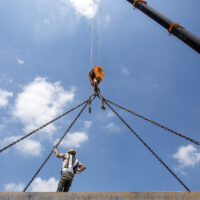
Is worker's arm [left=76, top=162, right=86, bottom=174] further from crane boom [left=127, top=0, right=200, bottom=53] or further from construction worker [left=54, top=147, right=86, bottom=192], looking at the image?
crane boom [left=127, top=0, right=200, bottom=53]

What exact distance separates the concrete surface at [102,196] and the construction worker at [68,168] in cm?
166

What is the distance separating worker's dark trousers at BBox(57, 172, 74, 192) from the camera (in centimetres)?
530

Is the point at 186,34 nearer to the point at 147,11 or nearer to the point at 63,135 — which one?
the point at 147,11

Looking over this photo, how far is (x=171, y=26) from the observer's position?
7.64 metres

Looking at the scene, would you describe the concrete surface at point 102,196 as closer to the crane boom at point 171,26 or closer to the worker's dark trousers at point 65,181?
the worker's dark trousers at point 65,181

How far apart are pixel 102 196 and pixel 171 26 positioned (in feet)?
21.7

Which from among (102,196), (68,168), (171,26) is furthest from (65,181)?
Answer: (171,26)

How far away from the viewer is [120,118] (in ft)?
24.5

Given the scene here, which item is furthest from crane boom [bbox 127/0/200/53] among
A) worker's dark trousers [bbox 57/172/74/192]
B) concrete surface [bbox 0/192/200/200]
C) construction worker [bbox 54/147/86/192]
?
worker's dark trousers [bbox 57/172/74/192]

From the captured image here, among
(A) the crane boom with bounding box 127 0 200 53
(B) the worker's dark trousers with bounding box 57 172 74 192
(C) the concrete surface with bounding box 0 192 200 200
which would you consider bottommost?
(C) the concrete surface with bounding box 0 192 200 200

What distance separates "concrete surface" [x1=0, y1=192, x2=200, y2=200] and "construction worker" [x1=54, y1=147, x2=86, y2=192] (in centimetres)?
166

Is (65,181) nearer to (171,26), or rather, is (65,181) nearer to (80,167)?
(80,167)

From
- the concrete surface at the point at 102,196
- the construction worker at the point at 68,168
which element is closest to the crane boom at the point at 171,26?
the concrete surface at the point at 102,196

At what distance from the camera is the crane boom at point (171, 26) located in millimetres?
6824
